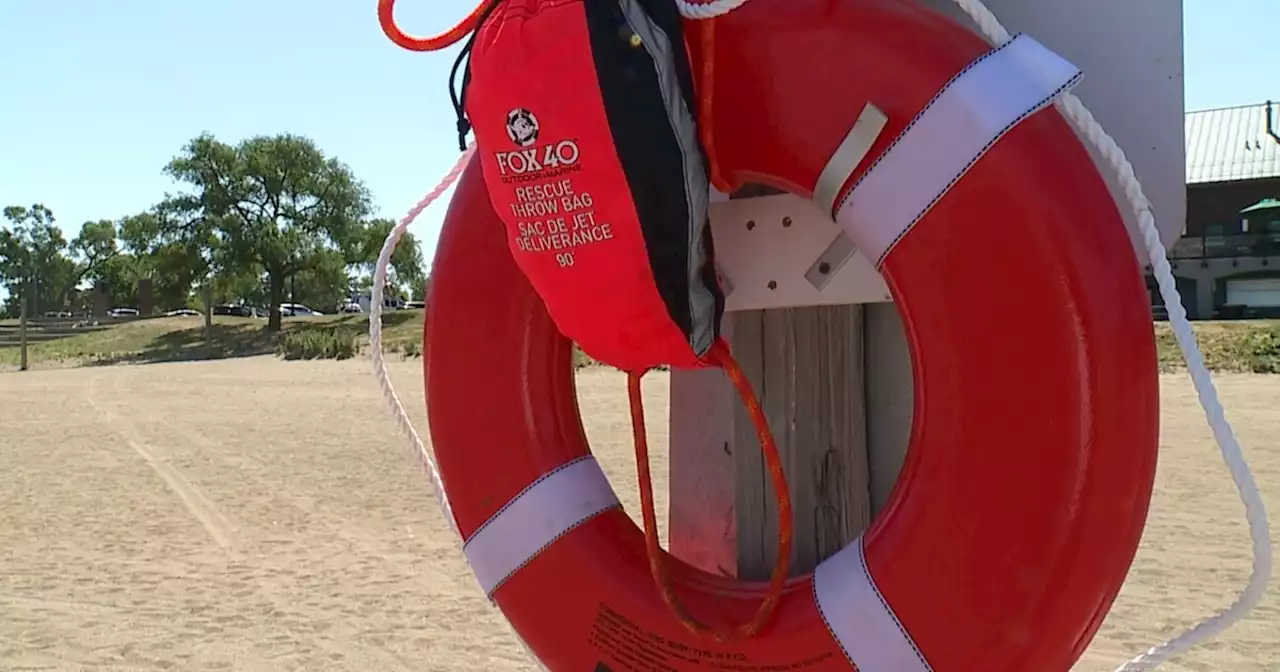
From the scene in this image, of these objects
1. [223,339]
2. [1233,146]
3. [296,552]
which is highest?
[1233,146]

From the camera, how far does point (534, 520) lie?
1.26 meters

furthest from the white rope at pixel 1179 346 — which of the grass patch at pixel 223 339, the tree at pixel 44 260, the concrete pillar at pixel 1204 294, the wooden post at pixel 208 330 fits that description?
the tree at pixel 44 260

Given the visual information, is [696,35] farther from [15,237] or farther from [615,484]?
[15,237]

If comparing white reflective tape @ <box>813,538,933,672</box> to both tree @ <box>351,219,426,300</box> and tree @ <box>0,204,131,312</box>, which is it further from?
tree @ <box>0,204,131,312</box>

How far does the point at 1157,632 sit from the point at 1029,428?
2.41 m

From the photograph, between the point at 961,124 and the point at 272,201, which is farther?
the point at 272,201

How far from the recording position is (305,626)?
3.30 meters

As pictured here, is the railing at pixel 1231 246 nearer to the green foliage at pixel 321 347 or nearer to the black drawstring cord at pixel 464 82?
the green foliage at pixel 321 347

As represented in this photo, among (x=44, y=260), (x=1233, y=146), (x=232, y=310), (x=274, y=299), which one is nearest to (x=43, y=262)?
(x=44, y=260)

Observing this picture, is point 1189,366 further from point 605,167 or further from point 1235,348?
point 1235,348

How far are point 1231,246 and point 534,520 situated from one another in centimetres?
1834

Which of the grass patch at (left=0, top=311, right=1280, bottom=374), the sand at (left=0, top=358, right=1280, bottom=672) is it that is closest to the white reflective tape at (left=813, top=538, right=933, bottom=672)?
the sand at (left=0, top=358, right=1280, bottom=672)

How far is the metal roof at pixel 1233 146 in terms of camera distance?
773 inches

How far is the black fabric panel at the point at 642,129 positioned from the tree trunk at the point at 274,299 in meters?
23.5
